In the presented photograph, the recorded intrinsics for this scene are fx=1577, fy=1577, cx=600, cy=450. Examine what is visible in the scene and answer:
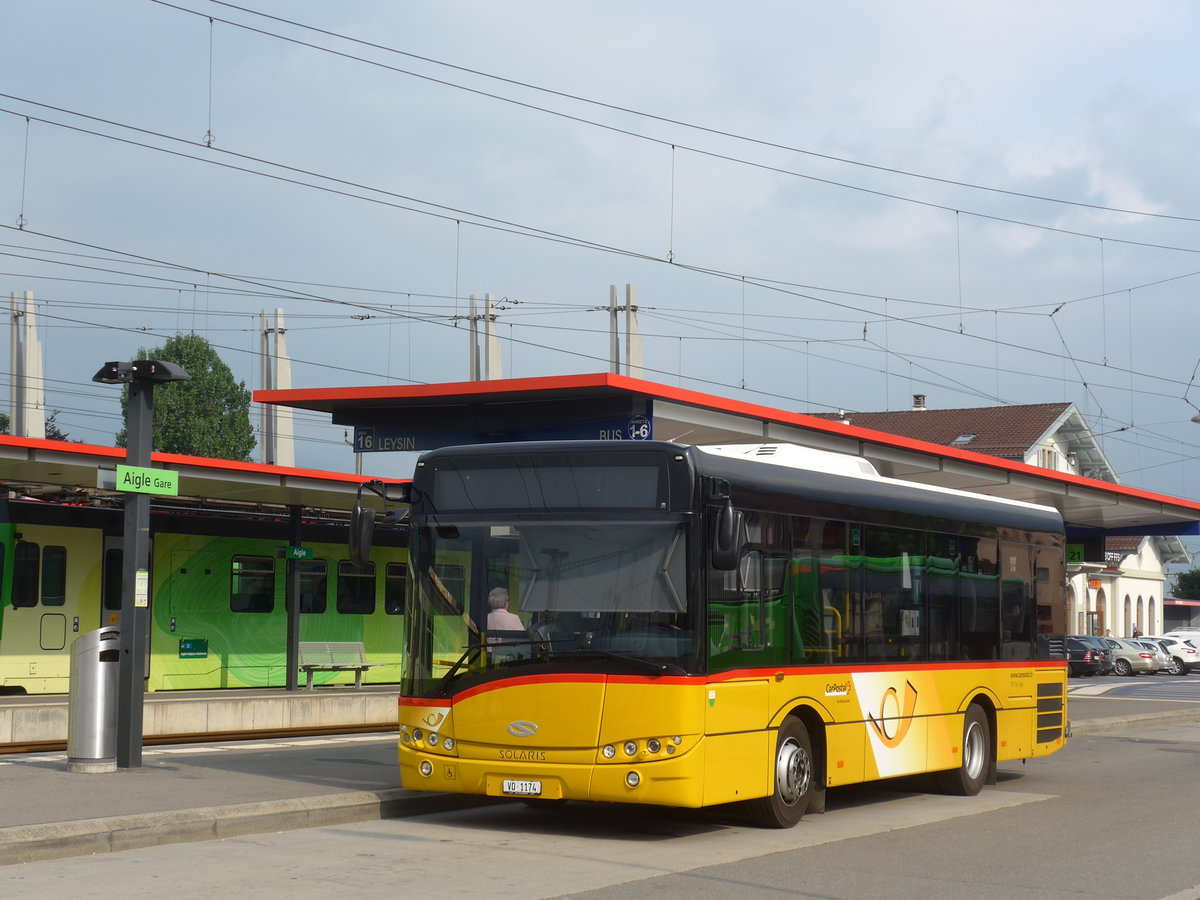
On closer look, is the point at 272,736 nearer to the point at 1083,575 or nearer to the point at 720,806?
the point at 720,806

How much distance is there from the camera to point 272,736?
67.9 ft

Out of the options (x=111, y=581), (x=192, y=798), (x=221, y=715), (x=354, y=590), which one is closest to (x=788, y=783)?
(x=192, y=798)

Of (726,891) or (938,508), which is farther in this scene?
(938,508)

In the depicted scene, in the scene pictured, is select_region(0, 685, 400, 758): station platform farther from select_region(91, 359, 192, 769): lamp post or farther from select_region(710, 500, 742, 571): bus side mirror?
select_region(710, 500, 742, 571): bus side mirror

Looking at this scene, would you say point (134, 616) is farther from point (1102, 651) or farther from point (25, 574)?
point (1102, 651)

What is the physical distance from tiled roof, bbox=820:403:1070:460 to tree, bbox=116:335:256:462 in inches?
1159

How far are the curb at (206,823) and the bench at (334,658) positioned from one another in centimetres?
1495

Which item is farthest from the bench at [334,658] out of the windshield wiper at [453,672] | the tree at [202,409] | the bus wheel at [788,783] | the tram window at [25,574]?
the tree at [202,409]

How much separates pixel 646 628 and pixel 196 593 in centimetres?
1617

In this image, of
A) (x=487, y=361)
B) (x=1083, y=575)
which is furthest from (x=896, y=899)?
(x=1083, y=575)

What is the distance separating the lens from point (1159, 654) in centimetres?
5612

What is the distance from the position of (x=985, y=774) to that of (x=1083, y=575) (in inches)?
2412

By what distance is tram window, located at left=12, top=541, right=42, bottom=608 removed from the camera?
2241 cm

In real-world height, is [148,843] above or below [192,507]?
below
